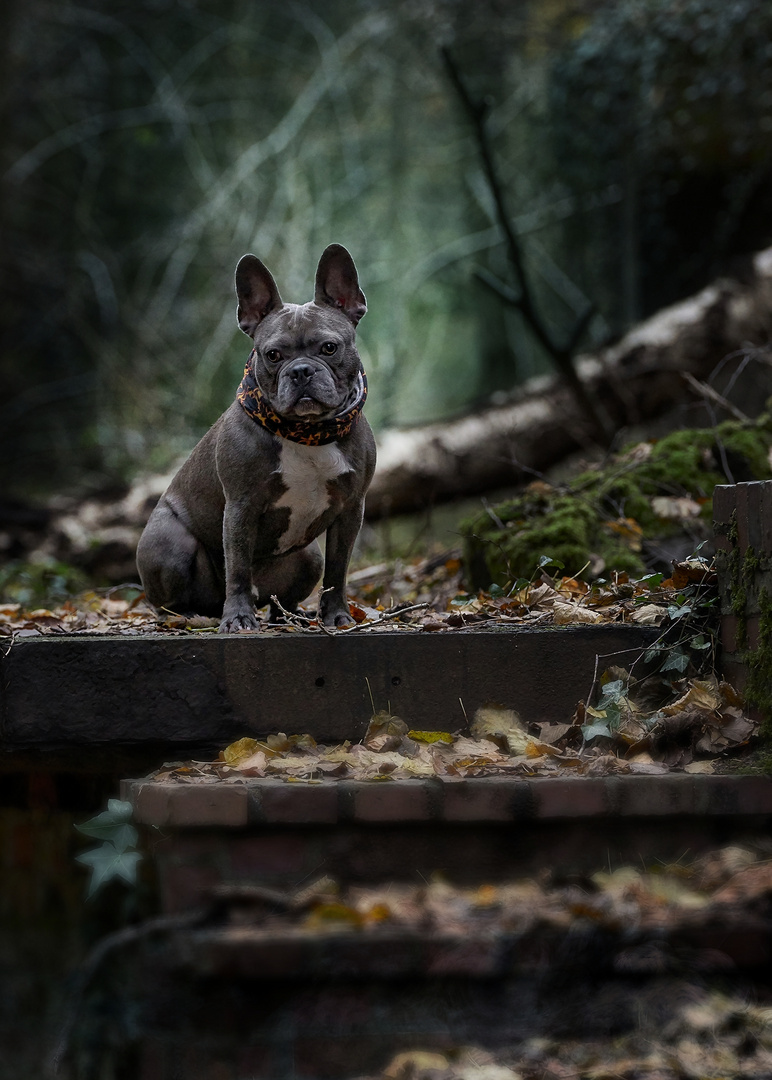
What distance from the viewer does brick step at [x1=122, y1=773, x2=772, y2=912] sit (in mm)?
2662

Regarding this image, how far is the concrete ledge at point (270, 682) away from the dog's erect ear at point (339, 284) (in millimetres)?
1327

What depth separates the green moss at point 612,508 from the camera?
195 inches

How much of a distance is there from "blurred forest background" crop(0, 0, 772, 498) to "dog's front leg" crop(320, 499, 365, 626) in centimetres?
617

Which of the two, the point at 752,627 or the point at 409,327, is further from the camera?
the point at 409,327

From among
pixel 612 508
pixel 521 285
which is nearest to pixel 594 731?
pixel 612 508

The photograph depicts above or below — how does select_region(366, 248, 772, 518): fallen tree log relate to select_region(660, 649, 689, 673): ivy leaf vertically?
above

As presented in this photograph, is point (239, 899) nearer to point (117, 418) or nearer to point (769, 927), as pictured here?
point (769, 927)

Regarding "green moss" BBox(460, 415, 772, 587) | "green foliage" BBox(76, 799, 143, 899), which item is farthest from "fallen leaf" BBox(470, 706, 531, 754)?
"green moss" BBox(460, 415, 772, 587)

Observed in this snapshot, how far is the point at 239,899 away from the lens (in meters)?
2.53

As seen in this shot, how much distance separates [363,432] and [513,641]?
3.43 feet

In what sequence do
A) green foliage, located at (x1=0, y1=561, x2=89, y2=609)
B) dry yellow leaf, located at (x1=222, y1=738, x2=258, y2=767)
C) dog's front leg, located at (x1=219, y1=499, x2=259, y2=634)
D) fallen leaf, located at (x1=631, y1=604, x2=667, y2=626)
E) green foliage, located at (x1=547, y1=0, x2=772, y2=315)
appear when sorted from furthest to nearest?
green foliage, located at (x1=547, y1=0, x2=772, y2=315) < green foliage, located at (x1=0, y1=561, x2=89, y2=609) < dog's front leg, located at (x1=219, y1=499, x2=259, y2=634) < fallen leaf, located at (x1=631, y1=604, x2=667, y2=626) < dry yellow leaf, located at (x1=222, y1=738, x2=258, y2=767)

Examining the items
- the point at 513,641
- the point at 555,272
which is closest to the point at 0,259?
the point at 555,272

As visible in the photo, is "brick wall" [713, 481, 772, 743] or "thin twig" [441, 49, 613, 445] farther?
"thin twig" [441, 49, 613, 445]

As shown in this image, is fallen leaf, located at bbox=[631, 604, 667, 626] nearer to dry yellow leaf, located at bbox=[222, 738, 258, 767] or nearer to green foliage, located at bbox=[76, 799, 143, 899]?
dry yellow leaf, located at bbox=[222, 738, 258, 767]
